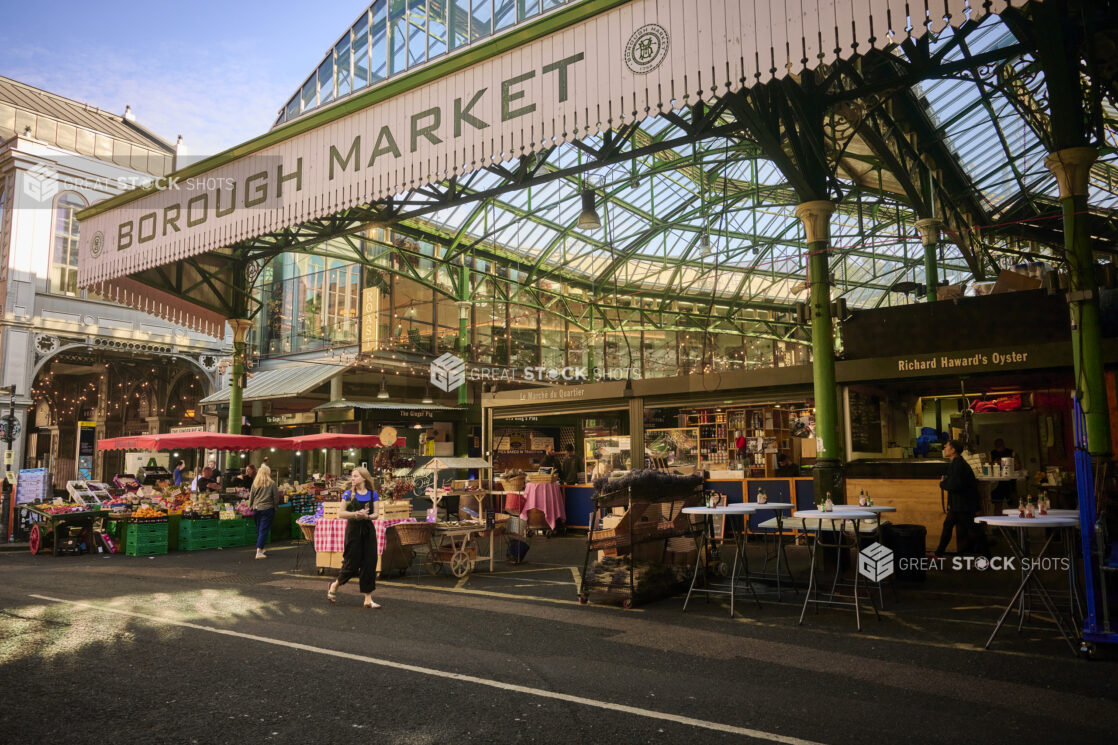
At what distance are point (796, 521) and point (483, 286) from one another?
21615 mm

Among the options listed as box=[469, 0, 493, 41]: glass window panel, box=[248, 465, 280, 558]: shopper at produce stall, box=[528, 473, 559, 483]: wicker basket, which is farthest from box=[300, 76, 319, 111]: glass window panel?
box=[528, 473, 559, 483]: wicker basket

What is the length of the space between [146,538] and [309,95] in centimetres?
887

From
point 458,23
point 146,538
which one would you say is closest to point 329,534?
point 146,538

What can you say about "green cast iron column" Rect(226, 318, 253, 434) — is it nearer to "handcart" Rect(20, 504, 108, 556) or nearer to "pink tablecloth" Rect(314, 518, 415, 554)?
"handcart" Rect(20, 504, 108, 556)

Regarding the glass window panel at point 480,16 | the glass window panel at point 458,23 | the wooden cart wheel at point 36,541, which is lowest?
the wooden cart wheel at point 36,541

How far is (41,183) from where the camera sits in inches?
988

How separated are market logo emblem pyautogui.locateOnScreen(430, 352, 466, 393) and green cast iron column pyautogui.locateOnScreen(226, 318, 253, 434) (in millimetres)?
10199

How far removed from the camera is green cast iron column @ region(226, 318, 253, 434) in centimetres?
1630

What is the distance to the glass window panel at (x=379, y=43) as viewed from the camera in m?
11.5

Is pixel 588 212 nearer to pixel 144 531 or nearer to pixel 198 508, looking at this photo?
pixel 198 508

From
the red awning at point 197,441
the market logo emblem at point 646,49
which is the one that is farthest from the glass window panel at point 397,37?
the red awning at point 197,441

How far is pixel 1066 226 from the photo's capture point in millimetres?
8625

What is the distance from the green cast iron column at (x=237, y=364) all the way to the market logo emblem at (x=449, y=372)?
10199mm

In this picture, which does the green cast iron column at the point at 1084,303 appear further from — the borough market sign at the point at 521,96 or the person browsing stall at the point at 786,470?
the person browsing stall at the point at 786,470
